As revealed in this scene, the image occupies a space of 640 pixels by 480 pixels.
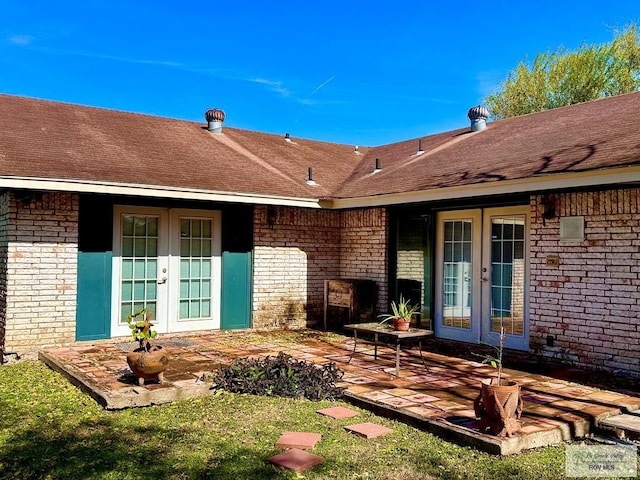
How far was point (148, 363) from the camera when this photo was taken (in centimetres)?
561

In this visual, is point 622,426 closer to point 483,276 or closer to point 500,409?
point 500,409

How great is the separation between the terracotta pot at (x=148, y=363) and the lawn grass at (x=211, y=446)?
0.47 metres

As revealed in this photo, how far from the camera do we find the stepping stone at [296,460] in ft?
12.4

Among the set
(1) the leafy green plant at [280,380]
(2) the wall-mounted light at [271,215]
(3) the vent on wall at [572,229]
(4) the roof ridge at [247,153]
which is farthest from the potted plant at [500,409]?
(4) the roof ridge at [247,153]

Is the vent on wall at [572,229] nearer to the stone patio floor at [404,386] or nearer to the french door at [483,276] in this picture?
the french door at [483,276]

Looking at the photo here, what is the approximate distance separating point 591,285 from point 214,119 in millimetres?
8809

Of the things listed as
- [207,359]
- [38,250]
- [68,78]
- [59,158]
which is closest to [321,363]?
[207,359]

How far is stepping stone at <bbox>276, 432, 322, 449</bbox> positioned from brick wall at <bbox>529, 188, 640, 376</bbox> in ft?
14.9

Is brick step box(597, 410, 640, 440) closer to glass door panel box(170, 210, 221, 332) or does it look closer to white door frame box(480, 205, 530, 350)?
white door frame box(480, 205, 530, 350)

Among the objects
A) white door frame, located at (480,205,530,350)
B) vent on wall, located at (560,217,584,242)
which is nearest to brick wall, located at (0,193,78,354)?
white door frame, located at (480,205,530,350)

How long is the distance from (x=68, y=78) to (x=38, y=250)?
41.0ft

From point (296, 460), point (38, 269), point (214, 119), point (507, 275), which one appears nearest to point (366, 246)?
point (507, 275)

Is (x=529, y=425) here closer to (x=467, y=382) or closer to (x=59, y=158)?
(x=467, y=382)

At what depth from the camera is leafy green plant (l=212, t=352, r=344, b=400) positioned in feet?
18.6
